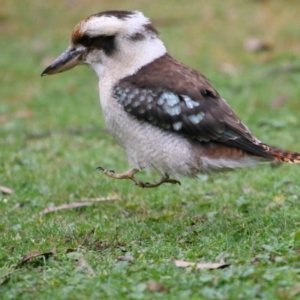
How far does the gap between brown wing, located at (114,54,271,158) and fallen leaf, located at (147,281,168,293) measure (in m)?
1.88

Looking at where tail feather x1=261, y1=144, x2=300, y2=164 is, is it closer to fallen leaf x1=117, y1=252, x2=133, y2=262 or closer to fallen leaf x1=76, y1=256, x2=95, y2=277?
fallen leaf x1=117, y1=252, x2=133, y2=262

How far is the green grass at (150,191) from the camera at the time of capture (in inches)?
207

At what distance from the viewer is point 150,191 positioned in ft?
28.2

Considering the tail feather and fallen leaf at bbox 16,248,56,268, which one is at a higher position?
the tail feather

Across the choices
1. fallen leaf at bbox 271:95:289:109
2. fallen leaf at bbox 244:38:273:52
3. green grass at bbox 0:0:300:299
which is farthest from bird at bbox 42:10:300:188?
fallen leaf at bbox 244:38:273:52

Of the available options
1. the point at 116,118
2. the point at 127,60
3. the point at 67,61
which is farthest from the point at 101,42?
the point at 116,118

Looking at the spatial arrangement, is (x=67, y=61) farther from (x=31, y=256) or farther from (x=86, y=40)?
(x=31, y=256)

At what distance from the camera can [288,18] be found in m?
16.9

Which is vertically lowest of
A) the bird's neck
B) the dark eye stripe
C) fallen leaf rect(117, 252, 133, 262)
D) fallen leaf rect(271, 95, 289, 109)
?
fallen leaf rect(271, 95, 289, 109)

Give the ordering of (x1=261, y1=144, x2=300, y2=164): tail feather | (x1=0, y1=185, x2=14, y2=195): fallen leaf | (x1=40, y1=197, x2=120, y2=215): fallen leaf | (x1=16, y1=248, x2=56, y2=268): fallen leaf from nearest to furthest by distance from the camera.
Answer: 1. (x1=16, y1=248, x2=56, y2=268): fallen leaf
2. (x1=261, y1=144, x2=300, y2=164): tail feather
3. (x1=40, y1=197, x2=120, y2=215): fallen leaf
4. (x1=0, y1=185, x2=14, y2=195): fallen leaf

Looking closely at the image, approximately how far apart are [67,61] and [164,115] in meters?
1.18

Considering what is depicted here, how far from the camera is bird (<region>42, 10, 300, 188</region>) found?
6.65m

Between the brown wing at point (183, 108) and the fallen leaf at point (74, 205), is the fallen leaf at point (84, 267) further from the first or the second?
the fallen leaf at point (74, 205)

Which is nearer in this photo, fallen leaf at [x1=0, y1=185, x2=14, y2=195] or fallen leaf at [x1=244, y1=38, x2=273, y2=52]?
fallen leaf at [x1=0, y1=185, x2=14, y2=195]
